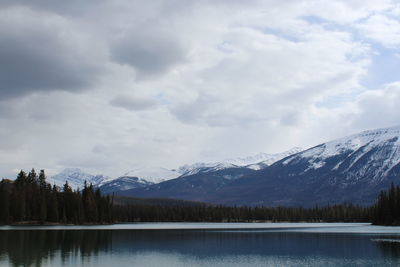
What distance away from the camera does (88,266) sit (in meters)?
68.1

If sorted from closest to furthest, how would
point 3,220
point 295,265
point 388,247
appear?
point 295,265 < point 388,247 < point 3,220

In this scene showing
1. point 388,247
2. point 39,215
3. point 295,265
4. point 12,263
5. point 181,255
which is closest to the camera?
point 12,263

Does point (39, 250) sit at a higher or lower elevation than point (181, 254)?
higher

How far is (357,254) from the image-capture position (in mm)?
86438

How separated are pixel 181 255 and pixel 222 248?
17.6 m

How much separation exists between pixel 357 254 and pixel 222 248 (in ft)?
88.4

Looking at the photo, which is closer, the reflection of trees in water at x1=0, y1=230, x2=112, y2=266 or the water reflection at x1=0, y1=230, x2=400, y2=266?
the reflection of trees in water at x1=0, y1=230, x2=112, y2=266

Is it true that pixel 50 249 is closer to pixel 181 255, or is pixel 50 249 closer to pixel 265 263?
pixel 181 255

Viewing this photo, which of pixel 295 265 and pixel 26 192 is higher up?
pixel 26 192

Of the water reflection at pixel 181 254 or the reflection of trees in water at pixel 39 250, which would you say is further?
the water reflection at pixel 181 254

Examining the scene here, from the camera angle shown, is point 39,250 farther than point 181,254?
No

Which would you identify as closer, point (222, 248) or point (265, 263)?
point (265, 263)

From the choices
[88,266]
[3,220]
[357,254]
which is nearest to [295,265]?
[357,254]

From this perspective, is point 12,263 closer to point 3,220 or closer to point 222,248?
point 222,248
